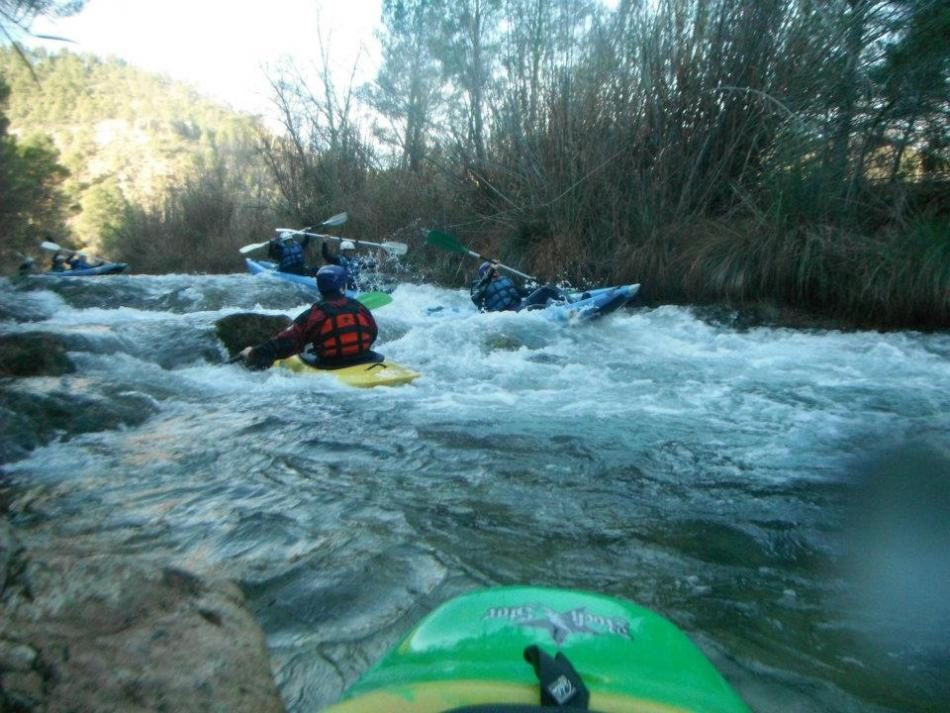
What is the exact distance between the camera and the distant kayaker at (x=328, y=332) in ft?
17.0

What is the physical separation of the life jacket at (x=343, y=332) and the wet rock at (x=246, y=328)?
161 cm

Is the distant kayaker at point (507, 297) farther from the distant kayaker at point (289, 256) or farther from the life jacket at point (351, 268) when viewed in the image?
the distant kayaker at point (289, 256)

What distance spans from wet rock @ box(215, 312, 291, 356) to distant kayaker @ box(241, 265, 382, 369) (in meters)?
1.41

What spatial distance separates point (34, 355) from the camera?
17.5ft

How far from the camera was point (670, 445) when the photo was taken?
12.9 ft

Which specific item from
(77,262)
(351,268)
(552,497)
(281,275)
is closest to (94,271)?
(77,262)

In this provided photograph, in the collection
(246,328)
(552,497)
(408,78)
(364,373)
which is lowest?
(552,497)

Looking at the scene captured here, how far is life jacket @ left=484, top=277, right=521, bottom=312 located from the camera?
8617 mm

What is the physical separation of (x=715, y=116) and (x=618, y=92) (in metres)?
1.30

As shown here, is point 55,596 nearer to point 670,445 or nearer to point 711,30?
point 670,445

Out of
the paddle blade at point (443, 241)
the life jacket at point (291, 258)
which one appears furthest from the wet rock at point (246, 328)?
the life jacket at point (291, 258)

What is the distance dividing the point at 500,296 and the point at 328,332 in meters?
3.71

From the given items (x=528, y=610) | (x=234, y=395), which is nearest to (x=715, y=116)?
(x=234, y=395)

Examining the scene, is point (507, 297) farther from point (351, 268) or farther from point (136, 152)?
point (136, 152)
